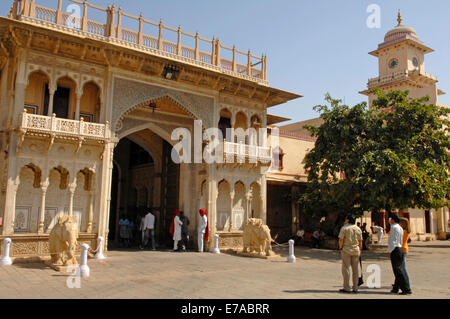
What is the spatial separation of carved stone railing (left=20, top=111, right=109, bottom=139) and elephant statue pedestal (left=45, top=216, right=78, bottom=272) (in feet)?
11.6

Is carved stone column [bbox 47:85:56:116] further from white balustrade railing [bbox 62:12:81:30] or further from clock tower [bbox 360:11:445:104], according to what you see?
clock tower [bbox 360:11:445:104]

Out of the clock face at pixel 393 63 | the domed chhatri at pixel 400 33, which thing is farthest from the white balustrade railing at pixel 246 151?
the domed chhatri at pixel 400 33

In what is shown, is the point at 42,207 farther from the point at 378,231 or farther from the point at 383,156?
the point at 378,231

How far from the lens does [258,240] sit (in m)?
14.7

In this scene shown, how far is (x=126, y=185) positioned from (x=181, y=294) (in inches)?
612

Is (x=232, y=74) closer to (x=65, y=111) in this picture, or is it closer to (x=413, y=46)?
(x=65, y=111)

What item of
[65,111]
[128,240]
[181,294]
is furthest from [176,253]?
[181,294]

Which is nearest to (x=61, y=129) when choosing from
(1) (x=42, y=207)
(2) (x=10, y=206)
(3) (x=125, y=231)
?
(1) (x=42, y=207)

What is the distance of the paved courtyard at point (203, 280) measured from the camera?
759cm

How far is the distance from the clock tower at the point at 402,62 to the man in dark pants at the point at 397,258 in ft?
104

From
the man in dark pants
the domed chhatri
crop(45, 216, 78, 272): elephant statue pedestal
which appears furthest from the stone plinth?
the domed chhatri

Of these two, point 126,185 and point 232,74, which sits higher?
point 232,74

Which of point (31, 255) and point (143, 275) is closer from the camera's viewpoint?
point (143, 275)

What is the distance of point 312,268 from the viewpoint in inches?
476
